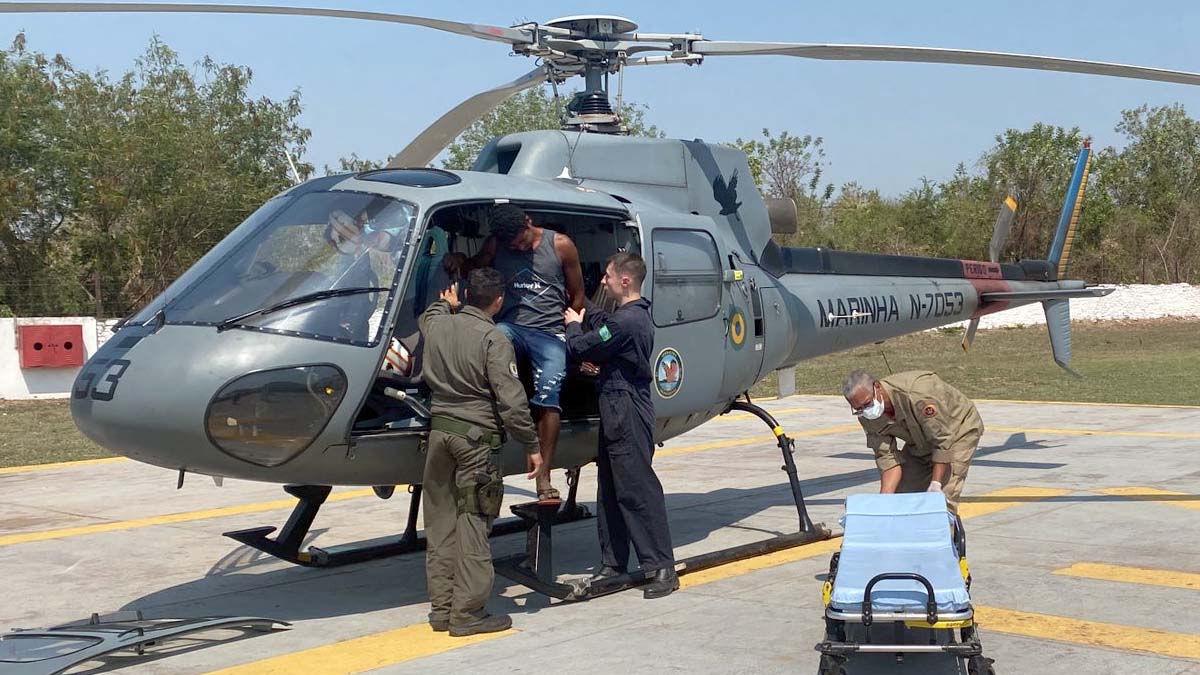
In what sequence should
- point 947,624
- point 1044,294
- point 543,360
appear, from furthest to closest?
1. point 1044,294
2. point 543,360
3. point 947,624

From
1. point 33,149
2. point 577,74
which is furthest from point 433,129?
point 33,149

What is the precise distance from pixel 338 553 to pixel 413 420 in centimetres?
194

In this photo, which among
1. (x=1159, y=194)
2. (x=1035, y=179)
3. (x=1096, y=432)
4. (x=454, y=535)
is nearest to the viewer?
(x=454, y=535)

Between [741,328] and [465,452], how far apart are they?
2.85m

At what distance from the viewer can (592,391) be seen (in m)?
7.14

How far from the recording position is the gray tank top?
6.41 meters

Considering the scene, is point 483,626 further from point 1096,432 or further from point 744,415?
point 744,415

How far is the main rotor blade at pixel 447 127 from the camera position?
7637 millimetres

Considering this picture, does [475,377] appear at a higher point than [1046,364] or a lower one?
higher

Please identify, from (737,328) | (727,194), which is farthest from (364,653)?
(727,194)

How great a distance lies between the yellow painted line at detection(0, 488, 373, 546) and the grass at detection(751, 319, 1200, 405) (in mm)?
6145

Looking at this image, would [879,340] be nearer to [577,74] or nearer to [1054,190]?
[577,74]

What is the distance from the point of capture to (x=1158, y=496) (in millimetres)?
9273

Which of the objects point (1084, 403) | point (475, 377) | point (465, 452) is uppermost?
point (475, 377)
